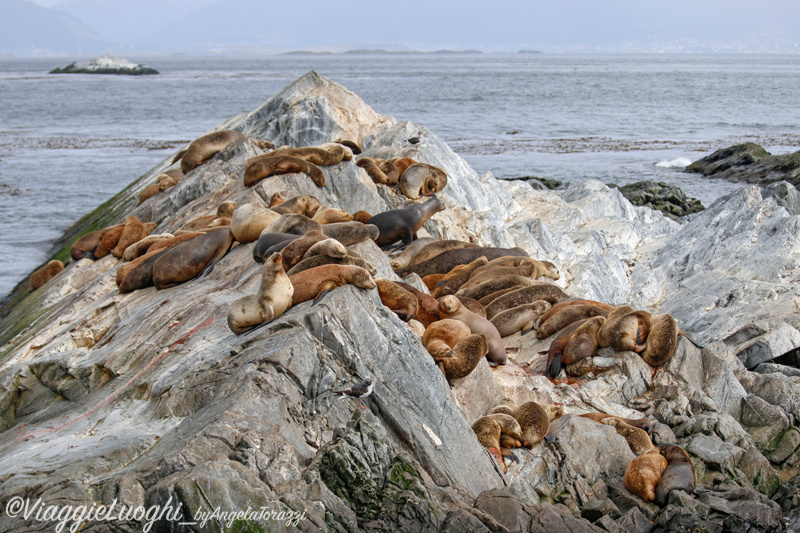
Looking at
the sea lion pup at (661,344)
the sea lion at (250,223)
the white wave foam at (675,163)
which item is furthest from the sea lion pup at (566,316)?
the white wave foam at (675,163)

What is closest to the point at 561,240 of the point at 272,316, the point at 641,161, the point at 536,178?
the point at 272,316

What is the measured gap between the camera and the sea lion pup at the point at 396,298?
25.5ft

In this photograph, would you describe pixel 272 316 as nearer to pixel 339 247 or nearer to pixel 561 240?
pixel 339 247

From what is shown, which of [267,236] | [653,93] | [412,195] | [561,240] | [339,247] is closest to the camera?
[339,247]

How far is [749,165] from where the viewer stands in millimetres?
29891

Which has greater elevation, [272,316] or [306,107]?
[306,107]

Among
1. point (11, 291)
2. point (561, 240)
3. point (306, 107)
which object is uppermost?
point (306, 107)

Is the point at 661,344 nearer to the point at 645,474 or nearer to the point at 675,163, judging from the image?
the point at 645,474

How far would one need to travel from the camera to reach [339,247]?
7148 millimetres

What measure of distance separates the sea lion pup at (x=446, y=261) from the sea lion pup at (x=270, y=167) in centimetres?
256

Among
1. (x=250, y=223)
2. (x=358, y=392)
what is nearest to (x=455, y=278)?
(x=250, y=223)

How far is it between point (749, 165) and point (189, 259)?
2838 centimetres

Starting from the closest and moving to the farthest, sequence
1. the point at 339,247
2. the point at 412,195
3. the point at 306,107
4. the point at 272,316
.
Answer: the point at 272,316 < the point at 339,247 < the point at 412,195 < the point at 306,107

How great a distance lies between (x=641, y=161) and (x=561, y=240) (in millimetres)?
20071
